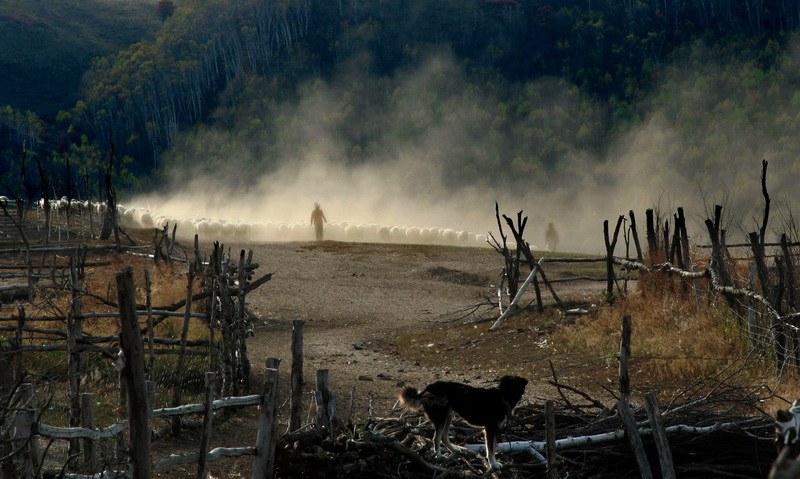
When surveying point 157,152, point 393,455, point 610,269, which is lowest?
point 393,455

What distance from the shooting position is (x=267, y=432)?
6.29m

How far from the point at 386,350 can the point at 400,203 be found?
54.9 metres

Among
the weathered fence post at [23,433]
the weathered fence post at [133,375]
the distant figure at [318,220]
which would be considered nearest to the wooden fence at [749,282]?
the weathered fence post at [133,375]

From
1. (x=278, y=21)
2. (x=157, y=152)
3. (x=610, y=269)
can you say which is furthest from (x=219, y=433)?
(x=278, y=21)

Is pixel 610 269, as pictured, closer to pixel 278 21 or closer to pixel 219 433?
pixel 219 433

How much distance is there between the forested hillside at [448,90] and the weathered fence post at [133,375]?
236 feet

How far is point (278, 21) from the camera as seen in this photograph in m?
110

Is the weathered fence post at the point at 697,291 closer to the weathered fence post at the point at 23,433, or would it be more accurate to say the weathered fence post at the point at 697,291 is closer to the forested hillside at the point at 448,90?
the weathered fence post at the point at 23,433

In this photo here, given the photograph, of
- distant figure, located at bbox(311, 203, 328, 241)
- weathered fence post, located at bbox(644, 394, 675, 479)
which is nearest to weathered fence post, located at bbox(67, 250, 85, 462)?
weathered fence post, located at bbox(644, 394, 675, 479)

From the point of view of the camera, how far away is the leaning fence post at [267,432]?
6199mm

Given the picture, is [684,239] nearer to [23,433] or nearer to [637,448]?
[637,448]

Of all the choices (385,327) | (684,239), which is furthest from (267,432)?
(385,327)

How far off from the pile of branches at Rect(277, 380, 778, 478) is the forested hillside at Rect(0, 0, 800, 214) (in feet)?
223

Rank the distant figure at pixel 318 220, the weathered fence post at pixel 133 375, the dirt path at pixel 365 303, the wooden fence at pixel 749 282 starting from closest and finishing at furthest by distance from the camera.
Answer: the weathered fence post at pixel 133 375 → the wooden fence at pixel 749 282 → the dirt path at pixel 365 303 → the distant figure at pixel 318 220
